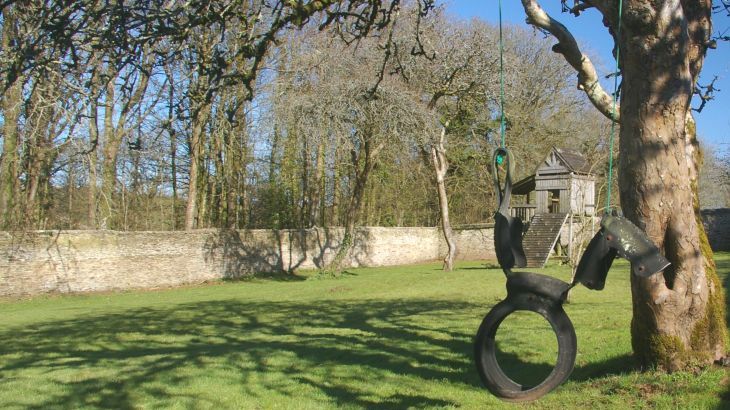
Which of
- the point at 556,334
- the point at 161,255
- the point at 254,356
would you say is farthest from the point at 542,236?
the point at 556,334

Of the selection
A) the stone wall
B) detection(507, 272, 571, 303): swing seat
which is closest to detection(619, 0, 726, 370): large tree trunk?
detection(507, 272, 571, 303): swing seat

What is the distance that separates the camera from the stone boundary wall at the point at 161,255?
20156 millimetres

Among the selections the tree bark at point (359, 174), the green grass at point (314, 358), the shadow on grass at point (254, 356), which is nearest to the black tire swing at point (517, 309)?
the green grass at point (314, 358)

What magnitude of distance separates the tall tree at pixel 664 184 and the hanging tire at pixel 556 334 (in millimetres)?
2754

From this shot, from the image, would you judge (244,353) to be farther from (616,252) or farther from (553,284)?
(616,252)

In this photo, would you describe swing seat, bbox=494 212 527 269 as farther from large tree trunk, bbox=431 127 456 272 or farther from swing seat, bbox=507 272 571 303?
large tree trunk, bbox=431 127 456 272

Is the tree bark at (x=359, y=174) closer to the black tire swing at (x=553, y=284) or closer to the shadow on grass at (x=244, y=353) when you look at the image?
the shadow on grass at (x=244, y=353)

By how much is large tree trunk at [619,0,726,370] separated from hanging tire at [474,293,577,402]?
275 centimetres

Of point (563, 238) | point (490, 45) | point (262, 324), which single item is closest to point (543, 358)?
point (262, 324)

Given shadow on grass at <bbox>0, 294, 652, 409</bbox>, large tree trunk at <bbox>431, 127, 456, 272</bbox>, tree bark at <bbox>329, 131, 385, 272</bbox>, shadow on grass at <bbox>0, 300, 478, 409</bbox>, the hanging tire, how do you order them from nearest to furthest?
the hanging tire
shadow on grass at <bbox>0, 294, 652, 409</bbox>
shadow on grass at <bbox>0, 300, 478, 409</bbox>
tree bark at <bbox>329, 131, 385, 272</bbox>
large tree trunk at <bbox>431, 127, 456, 272</bbox>

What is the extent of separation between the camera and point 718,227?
3278 cm

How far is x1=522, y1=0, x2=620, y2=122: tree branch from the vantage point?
7.24 metres

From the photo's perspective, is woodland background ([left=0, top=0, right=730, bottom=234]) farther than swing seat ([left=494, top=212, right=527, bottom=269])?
Yes

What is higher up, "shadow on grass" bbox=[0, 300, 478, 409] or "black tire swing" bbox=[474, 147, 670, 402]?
"black tire swing" bbox=[474, 147, 670, 402]
